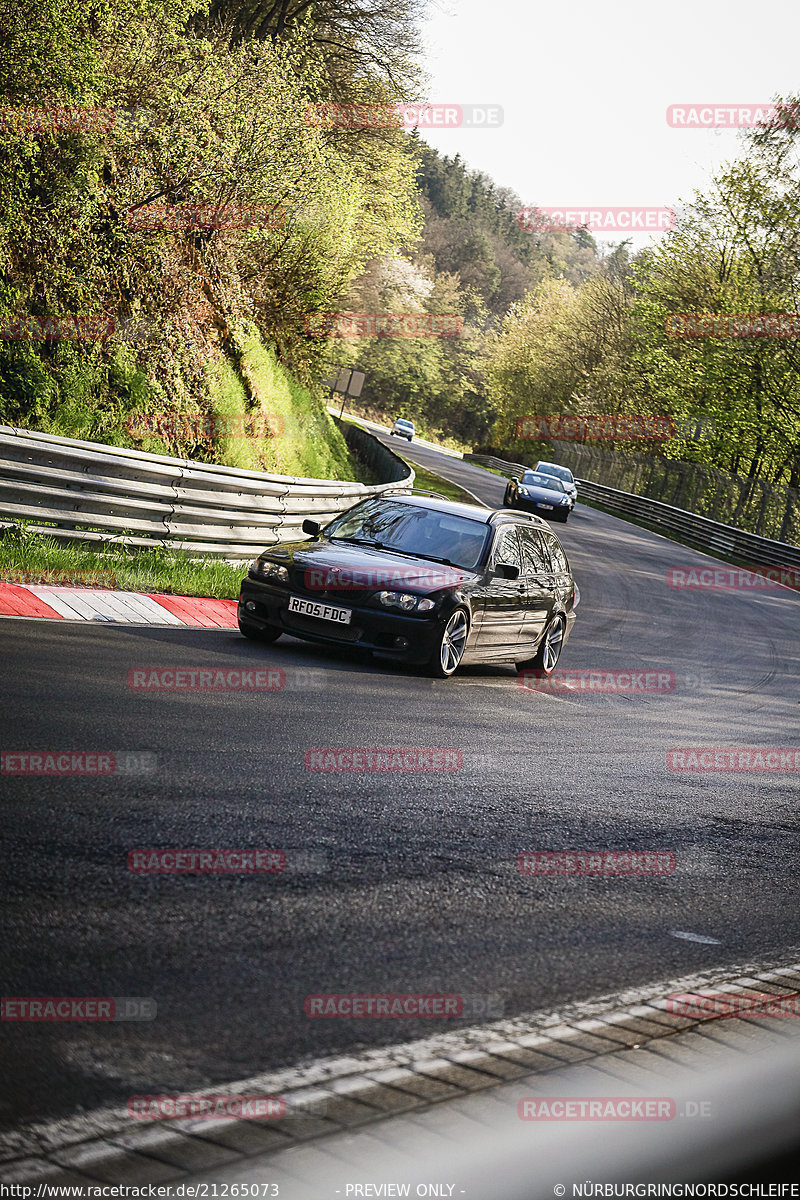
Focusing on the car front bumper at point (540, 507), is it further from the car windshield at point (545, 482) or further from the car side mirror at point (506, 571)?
the car side mirror at point (506, 571)

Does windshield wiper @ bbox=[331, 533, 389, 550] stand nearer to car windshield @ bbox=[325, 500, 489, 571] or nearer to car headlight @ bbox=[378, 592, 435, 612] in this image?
car windshield @ bbox=[325, 500, 489, 571]

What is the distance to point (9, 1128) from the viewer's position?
7.78 feet

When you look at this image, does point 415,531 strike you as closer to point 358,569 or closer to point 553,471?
point 358,569

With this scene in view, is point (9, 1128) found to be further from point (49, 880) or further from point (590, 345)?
point (590, 345)

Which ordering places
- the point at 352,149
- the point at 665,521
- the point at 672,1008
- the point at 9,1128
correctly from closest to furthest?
the point at 9,1128
the point at 672,1008
the point at 352,149
the point at 665,521

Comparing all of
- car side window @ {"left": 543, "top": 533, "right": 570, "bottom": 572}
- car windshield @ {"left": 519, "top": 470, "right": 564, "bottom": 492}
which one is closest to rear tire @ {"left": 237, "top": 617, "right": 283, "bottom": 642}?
car side window @ {"left": 543, "top": 533, "right": 570, "bottom": 572}

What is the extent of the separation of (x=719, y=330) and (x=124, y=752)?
157 feet

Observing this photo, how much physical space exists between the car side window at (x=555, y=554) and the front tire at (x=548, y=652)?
64cm

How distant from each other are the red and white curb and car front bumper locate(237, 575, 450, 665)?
0.96 meters

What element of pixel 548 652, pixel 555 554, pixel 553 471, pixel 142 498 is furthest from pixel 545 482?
pixel 142 498

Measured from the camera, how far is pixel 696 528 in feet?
146

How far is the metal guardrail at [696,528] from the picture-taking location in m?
38.3

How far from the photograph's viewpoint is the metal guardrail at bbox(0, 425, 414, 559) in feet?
36.9

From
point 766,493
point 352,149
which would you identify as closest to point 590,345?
point 766,493
